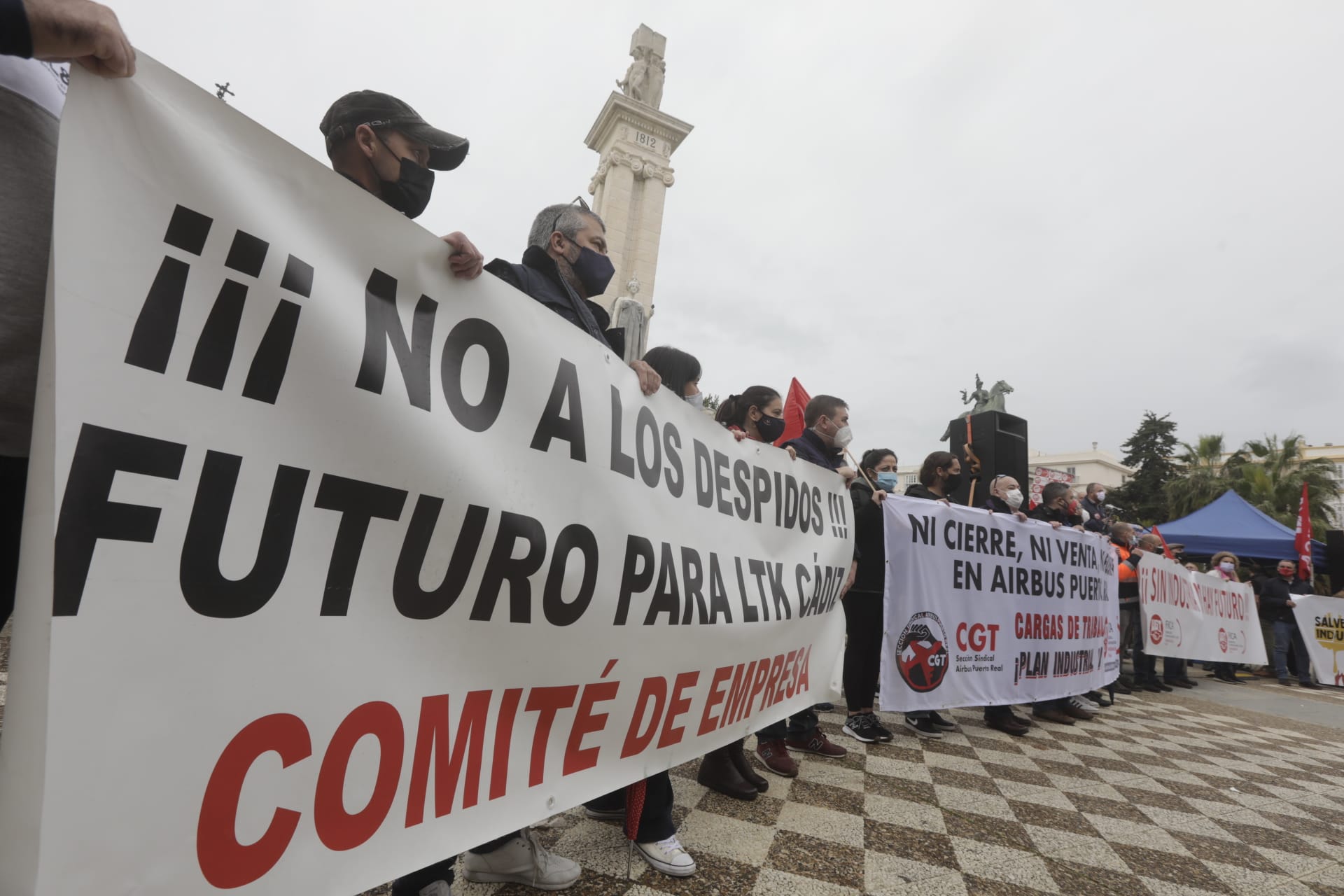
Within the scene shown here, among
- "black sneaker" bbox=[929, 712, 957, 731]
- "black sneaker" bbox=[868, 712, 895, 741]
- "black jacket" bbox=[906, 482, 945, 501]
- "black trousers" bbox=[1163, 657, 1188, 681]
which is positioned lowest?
"black trousers" bbox=[1163, 657, 1188, 681]

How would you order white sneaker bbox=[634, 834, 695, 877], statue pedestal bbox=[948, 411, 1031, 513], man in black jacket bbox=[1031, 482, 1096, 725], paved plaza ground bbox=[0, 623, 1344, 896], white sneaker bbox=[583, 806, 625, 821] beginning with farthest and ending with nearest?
statue pedestal bbox=[948, 411, 1031, 513] → man in black jacket bbox=[1031, 482, 1096, 725] → white sneaker bbox=[583, 806, 625, 821] → paved plaza ground bbox=[0, 623, 1344, 896] → white sneaker bbox=[634, 834, 695, 877]

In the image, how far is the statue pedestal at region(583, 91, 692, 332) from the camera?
18172mm

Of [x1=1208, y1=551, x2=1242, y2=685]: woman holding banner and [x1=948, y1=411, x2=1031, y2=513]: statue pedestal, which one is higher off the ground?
[x1=948, y1=411, x2=1031, y2=513]: statue pedestal

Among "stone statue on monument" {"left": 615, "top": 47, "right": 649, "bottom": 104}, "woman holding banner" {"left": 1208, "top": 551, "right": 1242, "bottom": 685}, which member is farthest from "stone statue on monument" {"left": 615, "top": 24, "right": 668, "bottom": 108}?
"woman holding banner" {"left": 1208, "top": 551, "right": 1242, "bottom": 685}

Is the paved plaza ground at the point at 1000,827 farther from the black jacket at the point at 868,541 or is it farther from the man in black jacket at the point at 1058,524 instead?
the black jacket at the point at 868,541

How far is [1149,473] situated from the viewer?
32.3m

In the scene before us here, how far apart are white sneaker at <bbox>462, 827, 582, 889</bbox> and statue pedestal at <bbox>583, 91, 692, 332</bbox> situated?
666 inches

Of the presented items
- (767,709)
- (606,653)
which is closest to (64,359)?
(606,653)

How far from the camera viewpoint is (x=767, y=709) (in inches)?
89.0

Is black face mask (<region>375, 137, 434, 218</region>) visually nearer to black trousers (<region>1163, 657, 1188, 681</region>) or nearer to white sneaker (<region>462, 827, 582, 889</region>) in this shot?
white sneaker (<region>462, 827, 582, 889</region>)

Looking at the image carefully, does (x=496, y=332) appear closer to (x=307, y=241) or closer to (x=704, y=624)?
(x=307, y=241)

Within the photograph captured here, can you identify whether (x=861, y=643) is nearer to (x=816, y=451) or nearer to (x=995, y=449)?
(x=816, y=451)

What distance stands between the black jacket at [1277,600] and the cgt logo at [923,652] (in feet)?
28.3

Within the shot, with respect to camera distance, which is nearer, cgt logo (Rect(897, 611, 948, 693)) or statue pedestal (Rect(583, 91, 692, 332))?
cgt logo (Rect(897, 611, 948, 693))
